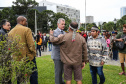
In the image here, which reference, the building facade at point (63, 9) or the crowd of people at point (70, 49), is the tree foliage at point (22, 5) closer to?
the building facade at point (63, 9)

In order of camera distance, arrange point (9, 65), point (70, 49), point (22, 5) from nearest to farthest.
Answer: point (9, 65), point (70, 49), point (22, 5)

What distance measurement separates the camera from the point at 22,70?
2471mm

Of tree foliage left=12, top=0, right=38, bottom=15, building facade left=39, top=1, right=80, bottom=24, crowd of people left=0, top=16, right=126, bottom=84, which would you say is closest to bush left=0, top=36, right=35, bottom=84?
crowd of people left=0, top=16, right=126, bottom=84

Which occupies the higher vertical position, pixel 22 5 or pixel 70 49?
pixel 22 5

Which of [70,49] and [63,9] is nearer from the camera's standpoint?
[70,49]

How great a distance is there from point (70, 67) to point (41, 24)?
66.4 metres

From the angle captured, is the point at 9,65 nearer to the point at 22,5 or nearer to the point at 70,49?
the point at 70,49

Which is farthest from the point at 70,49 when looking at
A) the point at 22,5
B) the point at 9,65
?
the point at 22,5

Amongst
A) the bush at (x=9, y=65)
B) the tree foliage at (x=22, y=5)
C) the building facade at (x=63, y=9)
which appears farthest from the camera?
the building facade at (x=63, y=9)

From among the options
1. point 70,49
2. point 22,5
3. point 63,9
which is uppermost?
point 63,9

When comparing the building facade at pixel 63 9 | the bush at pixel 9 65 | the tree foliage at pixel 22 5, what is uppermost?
the building facade at pixel 63 9

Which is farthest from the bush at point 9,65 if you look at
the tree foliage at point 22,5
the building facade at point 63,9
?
the building facade at point 63,9

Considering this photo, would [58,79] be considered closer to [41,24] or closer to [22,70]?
[22,70]

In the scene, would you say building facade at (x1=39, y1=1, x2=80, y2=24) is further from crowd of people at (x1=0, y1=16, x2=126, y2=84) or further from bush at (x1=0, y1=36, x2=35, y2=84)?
bush at (x1=0, y1=36, x2=35, y2=84)
